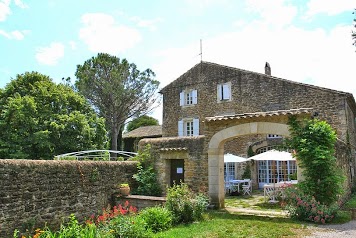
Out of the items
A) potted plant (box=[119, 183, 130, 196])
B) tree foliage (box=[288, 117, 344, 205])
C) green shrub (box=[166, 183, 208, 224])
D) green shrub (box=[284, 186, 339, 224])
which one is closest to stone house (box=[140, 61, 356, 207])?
tree foliage (box=[288, 117, 344, 205])

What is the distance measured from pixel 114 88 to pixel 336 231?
22098 millimetres

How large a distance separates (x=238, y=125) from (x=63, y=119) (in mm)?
11061

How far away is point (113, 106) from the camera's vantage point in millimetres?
26906

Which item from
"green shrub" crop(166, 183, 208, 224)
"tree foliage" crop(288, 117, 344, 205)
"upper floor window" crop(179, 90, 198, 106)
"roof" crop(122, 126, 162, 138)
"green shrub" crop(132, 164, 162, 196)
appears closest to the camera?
"green shrub" crop(166, 183, 208, 224)

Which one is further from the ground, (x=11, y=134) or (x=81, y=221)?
(x=11, y=134)

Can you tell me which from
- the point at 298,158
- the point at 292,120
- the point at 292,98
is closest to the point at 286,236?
the point at 298,158

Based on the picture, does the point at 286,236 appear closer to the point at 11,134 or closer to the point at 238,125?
the point at 238,125

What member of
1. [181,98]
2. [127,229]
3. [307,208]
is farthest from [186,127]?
[127,229]

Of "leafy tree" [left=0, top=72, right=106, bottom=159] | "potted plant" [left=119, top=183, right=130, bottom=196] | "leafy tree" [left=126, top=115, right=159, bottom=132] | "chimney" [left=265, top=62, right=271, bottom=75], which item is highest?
"chimney" [left=265, top=62, right=271, bottom=75]

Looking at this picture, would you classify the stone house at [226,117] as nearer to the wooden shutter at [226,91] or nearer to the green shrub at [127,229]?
the wooden shutter at [226,91]

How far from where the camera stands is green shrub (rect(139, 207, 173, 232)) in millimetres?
7090

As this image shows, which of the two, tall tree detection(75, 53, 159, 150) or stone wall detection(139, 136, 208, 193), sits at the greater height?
tall tree detection(75, 53, 159, 150)

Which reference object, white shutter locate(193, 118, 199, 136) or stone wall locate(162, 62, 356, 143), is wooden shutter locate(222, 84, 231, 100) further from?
white shutter locate(193, 118, 199, 136)

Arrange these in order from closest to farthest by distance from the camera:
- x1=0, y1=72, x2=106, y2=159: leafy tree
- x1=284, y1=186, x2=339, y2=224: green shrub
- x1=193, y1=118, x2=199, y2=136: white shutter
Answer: x1=284, y1=186, x2=339, y2=224: green shrub → x1=0, y1=72, x2=106, y2=159: leafy tree → x1=193, y1=118, x2=199, y2=136: white shutter
